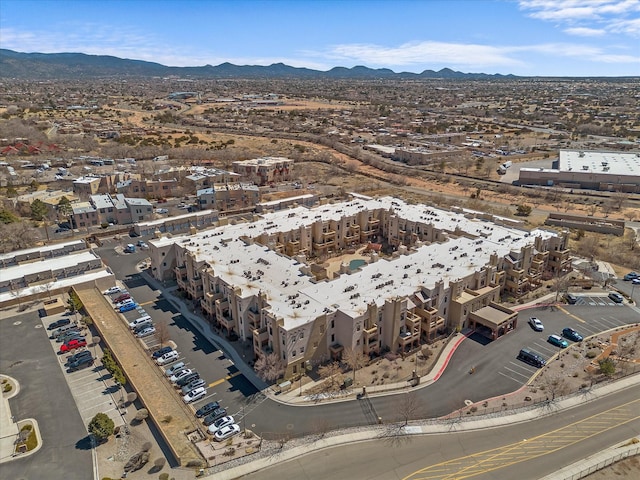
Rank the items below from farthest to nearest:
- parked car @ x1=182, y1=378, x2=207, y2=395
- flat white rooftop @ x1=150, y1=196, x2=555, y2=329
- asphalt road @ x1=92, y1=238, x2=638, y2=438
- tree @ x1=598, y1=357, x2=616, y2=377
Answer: flat white rooftop @ x1=150, y1=196, x2=555, y2=329 → tree @ x1=598, y1=357, x2=616, y2=377 → parked car @ x1=182, y1=378, x2=207, y2=395 → asphalt road @ x1=92, y1=238, x2=638, y2=438

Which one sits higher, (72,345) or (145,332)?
(72,345)

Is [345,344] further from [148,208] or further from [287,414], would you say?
[148,208]

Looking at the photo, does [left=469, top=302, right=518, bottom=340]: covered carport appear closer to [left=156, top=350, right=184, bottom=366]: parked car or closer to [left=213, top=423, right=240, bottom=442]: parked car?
[left=213, top=423, right=240, bottom=442]: parked car

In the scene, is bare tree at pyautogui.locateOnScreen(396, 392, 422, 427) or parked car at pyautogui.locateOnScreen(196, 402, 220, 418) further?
parked car at pyautogui.locateOnScreen(196, 402, 220, 418)

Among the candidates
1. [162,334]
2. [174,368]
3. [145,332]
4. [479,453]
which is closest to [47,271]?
[145,332]

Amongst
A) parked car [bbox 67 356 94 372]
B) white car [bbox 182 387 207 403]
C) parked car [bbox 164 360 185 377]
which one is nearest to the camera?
white car [bbox 182 387 207 403]

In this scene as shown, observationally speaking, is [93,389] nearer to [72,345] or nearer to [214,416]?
[72,345]

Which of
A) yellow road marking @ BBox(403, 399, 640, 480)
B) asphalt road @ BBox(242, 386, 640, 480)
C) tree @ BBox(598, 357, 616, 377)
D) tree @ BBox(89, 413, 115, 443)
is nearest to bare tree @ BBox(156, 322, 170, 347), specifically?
tree @ BBox(89, 413, 115, 443)
